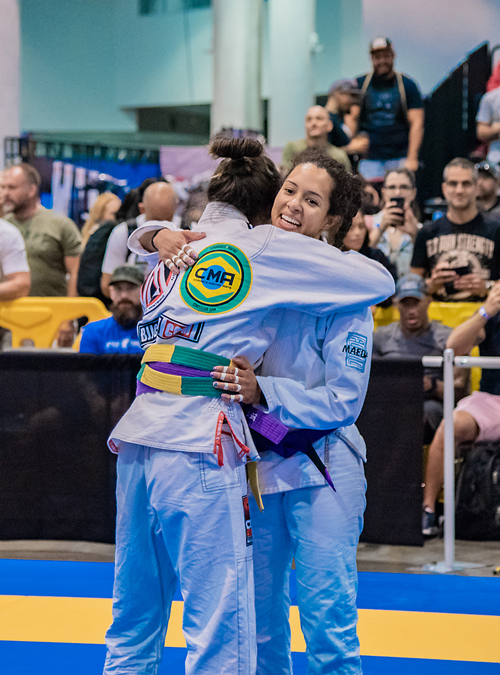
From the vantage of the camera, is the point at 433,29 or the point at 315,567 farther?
the point at 433,29

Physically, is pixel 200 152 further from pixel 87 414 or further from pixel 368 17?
pixel 87 414

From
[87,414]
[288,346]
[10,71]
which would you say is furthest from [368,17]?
[288,346]

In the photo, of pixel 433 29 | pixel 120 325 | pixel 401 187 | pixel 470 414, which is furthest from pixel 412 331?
pixel 433 29

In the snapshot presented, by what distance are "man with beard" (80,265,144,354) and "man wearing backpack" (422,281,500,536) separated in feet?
6.27

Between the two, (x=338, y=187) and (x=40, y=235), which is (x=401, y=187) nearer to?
(x=40, y=235)

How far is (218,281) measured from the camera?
196cm

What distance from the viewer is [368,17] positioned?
10.5 metres

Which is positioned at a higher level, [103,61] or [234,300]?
[103,61]

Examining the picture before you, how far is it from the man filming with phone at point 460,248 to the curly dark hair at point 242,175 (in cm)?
348

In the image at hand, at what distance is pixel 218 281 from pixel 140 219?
4.31m

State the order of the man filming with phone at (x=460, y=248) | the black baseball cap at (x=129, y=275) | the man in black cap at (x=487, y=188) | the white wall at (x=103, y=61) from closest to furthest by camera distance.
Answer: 1. the black baseball cap at (x=129, y=275)
2. the man filming with phone at (x=460, y=248)
3. the man in black cap at (x=487, y=188)
4. the white wall at (x=103, y=61)

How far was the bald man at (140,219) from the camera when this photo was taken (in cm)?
561

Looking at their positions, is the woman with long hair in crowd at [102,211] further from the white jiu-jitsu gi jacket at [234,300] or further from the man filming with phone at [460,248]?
the white jiu-jitsu gi jacket at [234,300]

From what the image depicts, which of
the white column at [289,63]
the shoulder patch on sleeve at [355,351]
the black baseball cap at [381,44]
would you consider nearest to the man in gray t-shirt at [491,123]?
the black baseball cap at [381,44]
